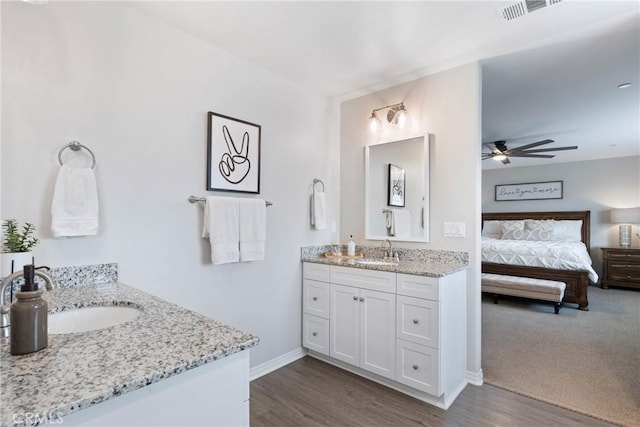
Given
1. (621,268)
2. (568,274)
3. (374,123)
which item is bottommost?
(621,268)

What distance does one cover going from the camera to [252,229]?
7.79 feet

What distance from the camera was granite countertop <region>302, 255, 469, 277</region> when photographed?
2.14m

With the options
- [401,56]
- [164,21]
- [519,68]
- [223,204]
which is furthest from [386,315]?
[164,21]

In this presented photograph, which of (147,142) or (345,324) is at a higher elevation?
(147,142)

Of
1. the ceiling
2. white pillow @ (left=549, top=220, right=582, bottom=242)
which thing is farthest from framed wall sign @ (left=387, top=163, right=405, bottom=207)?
white pillow @ (left=549, top=220, right=582, bottom=242)

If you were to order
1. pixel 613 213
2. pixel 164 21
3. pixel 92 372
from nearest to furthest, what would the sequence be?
1. pixel 92 372
2. pixel 164 21
3. pixel 613 213

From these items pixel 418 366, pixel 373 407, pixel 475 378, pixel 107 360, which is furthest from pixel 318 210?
pixel 107 360

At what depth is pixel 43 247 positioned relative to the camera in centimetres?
155

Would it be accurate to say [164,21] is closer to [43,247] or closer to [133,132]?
[133,132]

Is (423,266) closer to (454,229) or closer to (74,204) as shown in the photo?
(454,229)

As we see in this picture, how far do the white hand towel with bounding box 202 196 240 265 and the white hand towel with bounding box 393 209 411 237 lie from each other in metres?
1.43

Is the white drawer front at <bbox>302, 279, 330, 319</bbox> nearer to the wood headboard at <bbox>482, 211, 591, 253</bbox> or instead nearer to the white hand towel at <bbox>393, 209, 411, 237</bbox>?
the white hand towel at <bbox>393, 209, 411, 237</bbox>

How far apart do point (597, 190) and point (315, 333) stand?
21.4 ft

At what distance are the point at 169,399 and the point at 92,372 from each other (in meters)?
0.18
